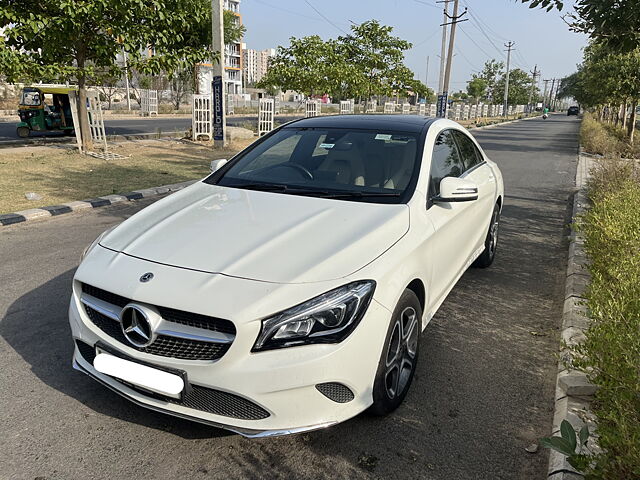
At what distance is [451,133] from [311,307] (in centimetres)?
270

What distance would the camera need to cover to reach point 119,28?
12.2 meters

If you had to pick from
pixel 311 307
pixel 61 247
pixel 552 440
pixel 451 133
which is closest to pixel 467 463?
pixel 552 440

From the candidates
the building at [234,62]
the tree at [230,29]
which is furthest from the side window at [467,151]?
the building at [234,62]

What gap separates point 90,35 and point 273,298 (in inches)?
515

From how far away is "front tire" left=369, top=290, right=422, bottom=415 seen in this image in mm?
2646

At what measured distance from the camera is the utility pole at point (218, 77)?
15391 mm

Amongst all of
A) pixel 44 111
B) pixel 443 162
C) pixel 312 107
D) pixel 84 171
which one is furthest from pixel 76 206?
pixel 312 107

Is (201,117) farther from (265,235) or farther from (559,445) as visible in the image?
(559,445)

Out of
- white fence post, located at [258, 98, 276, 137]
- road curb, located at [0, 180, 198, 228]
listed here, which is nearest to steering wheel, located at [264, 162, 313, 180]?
road curb, located at [0, 180, 198, 228]

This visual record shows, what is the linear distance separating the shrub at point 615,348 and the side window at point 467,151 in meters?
1.24

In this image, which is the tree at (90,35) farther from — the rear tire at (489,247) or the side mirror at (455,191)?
the side mirror at (455,191)

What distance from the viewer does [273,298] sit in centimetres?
230

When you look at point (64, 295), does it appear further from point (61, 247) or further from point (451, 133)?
point (451, 133)

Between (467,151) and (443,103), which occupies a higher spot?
(443,103)
